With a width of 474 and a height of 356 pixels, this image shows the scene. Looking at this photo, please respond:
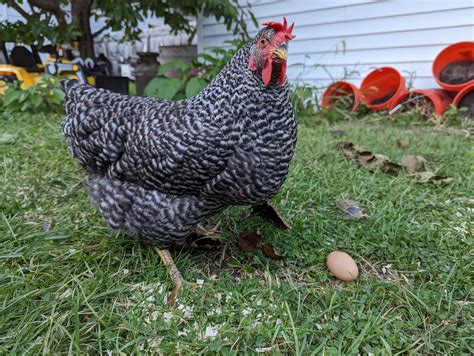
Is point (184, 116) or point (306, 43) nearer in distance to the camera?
point (184, 116)

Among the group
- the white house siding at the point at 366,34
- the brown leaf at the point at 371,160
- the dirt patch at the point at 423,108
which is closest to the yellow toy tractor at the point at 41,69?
the white house siding at the point at 366,34

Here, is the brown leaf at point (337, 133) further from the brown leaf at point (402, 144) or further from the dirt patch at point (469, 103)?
the dirt patch at point (469, 103)

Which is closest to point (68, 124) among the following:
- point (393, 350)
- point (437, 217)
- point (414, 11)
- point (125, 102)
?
point (125, 102)

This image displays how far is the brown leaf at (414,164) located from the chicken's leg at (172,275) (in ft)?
5.89

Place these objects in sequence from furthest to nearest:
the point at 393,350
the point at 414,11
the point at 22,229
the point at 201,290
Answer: the point at 414,11
the point at 22,229
the point at 201,290
the point at 393,350

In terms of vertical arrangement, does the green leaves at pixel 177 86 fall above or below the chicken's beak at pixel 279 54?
below

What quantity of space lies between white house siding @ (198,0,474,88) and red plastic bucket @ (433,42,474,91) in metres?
0.21

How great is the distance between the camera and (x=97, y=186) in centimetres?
161

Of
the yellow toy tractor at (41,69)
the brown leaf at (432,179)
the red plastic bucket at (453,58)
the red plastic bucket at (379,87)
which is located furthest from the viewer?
the yellow toy tractor at (41,69)

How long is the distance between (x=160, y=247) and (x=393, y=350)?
3.09 feet

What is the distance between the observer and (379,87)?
4863 millimetres

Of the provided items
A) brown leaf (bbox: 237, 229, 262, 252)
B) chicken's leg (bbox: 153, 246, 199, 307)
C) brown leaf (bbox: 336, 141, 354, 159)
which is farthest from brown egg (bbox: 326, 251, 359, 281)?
brown leaf (bbox: 336, 141, 354, 159)

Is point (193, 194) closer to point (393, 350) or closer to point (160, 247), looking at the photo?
point (160, 247)

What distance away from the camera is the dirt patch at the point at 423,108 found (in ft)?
13.8
